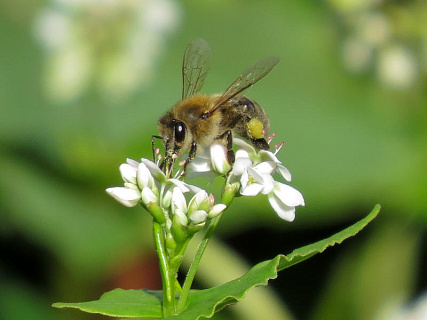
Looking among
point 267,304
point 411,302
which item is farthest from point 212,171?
point 411,302

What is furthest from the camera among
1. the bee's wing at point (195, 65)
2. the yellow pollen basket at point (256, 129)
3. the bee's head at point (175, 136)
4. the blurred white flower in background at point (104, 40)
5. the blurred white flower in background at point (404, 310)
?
the blurred white flower in background at point (104, 40)

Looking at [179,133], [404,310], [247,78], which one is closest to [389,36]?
[404,310]

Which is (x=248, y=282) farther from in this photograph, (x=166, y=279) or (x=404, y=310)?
(x=404, y=310)

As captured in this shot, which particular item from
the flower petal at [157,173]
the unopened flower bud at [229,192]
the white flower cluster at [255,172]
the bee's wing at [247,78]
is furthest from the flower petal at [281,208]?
the bee's wing at [247,78]

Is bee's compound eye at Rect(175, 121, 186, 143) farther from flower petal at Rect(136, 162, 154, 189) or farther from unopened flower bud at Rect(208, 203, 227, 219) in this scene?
unopened flower bud at Rect(208, 203, 227, 219)

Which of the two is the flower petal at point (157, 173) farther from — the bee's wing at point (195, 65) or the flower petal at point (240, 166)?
the bee's wing at point (195, 65)

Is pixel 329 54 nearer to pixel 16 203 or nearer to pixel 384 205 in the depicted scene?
pixel 384 205

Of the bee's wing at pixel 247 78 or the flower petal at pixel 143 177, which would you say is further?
the bee's wing at pixel 247 78
